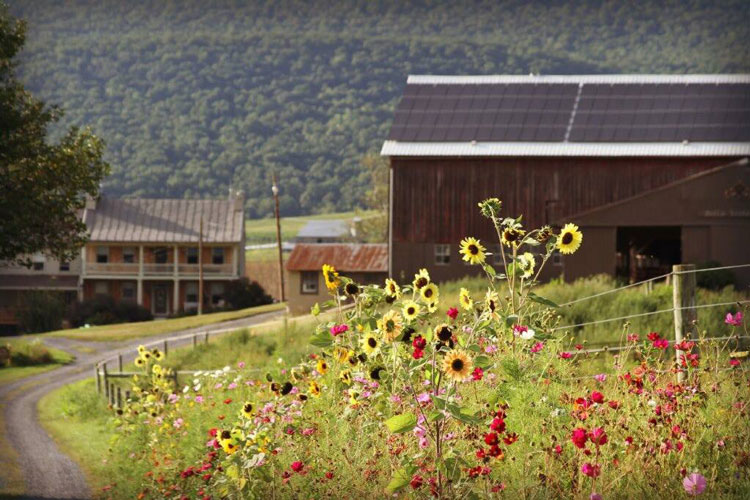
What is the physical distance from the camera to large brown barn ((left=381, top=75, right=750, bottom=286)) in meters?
33.3

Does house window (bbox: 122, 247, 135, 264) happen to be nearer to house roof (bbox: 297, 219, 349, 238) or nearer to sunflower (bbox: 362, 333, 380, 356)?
house roof (bbox: 297, 219, 349, 238)

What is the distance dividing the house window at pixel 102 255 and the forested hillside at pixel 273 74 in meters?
40.4

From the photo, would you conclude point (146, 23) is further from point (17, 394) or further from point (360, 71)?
point (17, 394)

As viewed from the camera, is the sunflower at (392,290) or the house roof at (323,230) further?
the house roof at (323,230)

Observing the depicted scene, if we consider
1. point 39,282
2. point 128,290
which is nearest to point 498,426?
point 39,282

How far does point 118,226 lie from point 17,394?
1457 inches

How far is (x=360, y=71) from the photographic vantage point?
14675 centimetres

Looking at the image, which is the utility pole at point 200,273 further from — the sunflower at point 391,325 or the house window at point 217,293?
the sunflower at point 391,325

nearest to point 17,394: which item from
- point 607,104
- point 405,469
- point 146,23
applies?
point 607,104

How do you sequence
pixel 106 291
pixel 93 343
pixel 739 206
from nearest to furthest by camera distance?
pixel 739 206 → pixel 93 343 → pixel 106 291

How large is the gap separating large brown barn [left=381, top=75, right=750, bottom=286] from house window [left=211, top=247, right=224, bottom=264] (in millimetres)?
30708

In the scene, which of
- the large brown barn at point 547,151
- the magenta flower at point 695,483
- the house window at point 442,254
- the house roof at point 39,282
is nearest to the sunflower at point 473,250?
the magenta flower at point 695,483

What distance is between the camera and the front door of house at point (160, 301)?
63.4 meters

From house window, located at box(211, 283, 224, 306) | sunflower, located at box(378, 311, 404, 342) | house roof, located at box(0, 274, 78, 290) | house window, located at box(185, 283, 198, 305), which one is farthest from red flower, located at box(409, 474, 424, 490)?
house window, located at box(185, 283, 198, 305)
